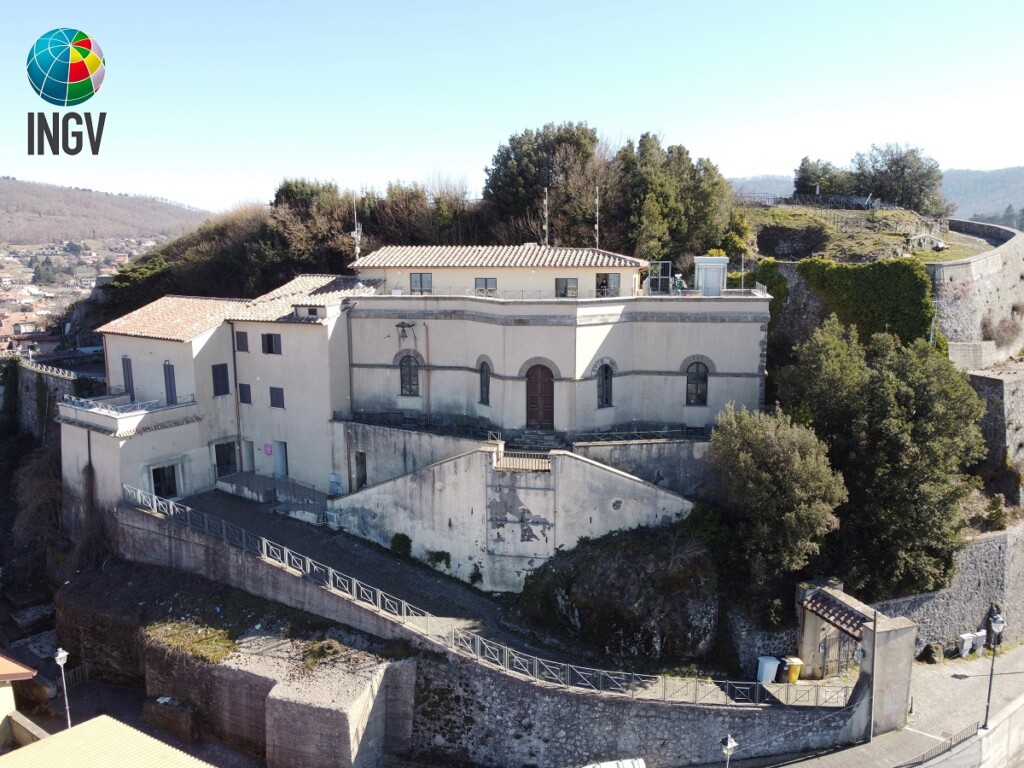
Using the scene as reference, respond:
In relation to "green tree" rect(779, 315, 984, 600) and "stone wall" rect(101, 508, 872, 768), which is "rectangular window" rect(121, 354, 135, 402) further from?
"green tree" rect(779, 315, 984, 600)

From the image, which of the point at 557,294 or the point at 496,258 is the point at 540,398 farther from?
the point at 496,258

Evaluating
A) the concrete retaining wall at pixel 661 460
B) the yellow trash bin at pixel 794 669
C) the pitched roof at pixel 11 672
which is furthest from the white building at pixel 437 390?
the pitched roof at pixel 11 672

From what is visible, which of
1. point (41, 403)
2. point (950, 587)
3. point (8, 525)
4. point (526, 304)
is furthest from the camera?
point (41, 403)

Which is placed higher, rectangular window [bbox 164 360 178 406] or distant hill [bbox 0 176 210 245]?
distant hill [bbox 0 176 210 245]

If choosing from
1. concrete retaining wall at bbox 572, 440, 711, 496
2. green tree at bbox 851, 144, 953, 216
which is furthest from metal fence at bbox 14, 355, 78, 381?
green tree at bbox 851, 144, 953, 216

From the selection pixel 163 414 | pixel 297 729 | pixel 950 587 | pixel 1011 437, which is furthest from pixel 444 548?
pixel 1011 437

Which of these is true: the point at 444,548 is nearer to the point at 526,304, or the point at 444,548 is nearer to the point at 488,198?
the point at 526,304

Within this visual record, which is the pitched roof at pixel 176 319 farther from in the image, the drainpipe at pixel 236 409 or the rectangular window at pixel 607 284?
the rectangular window at pixel 607 284

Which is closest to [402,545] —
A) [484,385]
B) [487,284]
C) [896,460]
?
[484,385]
